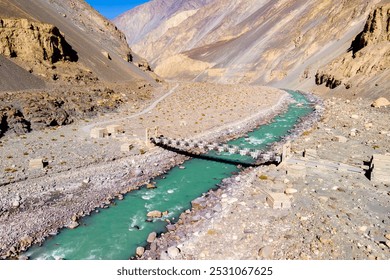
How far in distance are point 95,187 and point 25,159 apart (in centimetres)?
577

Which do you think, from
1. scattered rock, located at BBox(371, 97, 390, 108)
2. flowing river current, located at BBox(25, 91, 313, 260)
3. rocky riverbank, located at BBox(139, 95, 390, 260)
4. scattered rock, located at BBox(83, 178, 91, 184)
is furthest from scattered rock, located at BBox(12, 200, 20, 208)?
scattered rock, located at BBox(371, 97, 390, 108)

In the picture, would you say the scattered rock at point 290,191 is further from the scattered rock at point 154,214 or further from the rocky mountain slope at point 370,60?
the rocky mountain slope at point 370,60

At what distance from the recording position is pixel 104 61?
184 ft

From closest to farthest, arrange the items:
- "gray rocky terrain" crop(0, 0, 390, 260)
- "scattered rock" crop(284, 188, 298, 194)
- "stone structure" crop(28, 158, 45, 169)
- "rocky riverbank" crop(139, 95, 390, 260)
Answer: "rocky riverbank" crop(139, 95, 390, 260) < "gray rocky terrain" crop(0, 0, 390, 260) < "scattered rock" crop(284, 188, 298, 194) < "stone structure" crop(28, 158, 45, 169)

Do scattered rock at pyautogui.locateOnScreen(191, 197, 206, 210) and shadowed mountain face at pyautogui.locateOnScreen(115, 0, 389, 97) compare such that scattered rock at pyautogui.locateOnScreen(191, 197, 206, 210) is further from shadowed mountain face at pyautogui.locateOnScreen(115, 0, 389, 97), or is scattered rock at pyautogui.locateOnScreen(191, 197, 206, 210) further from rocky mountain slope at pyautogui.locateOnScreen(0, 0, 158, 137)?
shadowed mountain face at pyautogui.locateOnScreen(115, 0, 389, 97)

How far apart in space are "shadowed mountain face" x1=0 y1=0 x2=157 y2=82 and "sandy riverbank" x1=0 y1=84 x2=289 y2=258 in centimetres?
1315

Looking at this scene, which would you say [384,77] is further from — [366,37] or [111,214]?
[111,214]

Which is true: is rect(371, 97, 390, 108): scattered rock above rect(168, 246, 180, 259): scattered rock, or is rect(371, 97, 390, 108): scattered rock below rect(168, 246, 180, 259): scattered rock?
above

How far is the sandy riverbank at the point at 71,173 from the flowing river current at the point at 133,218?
711 mm

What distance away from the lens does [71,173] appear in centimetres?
2022

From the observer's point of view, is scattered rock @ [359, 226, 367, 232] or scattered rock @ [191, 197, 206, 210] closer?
scattered rock @ [359, 226, 367, 232]

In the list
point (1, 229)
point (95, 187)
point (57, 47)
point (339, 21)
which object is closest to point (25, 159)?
point (95, 187)

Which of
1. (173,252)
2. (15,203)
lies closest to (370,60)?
(173,252)

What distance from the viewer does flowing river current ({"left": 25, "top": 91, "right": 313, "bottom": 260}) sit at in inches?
547
